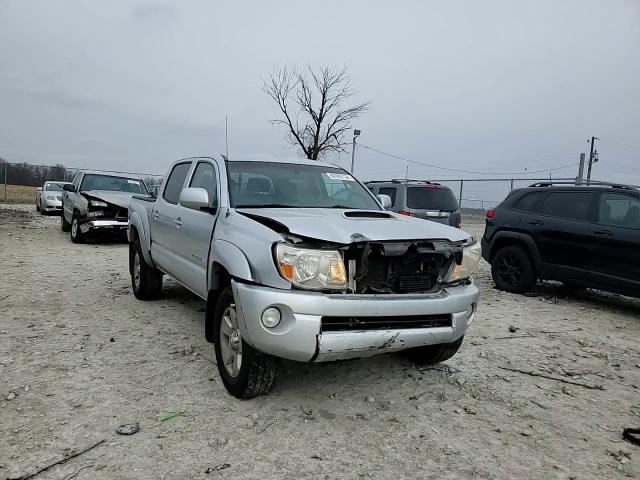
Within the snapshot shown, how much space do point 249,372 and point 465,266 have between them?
5.69ft

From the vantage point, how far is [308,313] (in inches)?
110

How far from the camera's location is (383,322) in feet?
9.83

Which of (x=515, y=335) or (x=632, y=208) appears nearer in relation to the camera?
(x=515, y=335)

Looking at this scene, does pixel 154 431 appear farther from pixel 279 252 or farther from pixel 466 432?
pixel 466 432

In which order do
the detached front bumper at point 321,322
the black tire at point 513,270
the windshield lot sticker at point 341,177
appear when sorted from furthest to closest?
the black tire at point 513,270 → the windshield lot sticker at point 341,177 → the detached front bumper at point 321,322

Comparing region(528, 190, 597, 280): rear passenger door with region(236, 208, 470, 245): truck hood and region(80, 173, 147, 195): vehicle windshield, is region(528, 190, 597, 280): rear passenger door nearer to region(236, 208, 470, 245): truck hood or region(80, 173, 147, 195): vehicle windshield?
region(236, 208, 470, 245): truck hood

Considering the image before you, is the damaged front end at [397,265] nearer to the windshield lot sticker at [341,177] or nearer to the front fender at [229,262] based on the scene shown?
the front fender at [229,262]

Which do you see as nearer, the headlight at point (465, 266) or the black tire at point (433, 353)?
the headlight at point (465, 266)

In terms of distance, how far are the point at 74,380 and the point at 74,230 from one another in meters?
9.03

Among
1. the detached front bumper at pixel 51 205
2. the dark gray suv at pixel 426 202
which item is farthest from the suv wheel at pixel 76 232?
the detached front bumper at pixel 51 205

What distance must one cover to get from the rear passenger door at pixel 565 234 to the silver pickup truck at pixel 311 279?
146 inches

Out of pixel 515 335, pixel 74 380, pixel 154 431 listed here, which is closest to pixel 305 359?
pixel 154 431

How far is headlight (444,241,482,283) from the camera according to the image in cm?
343

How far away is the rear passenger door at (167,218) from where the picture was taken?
4.70 metres
